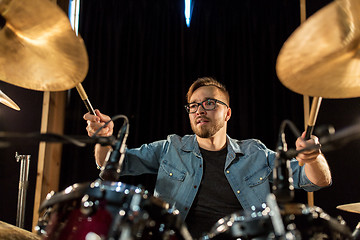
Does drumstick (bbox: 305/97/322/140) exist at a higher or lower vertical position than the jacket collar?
higher

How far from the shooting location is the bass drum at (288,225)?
73 centimetres

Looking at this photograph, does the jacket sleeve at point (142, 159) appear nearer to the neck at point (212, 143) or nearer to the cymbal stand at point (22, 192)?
the neck at point (212, 143)

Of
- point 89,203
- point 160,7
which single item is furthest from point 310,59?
point 160,7

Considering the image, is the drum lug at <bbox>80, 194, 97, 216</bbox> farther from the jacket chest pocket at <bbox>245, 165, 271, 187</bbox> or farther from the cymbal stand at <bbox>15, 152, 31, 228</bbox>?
the cymbal stand at <bbox>15, 152, 31, 228</bbox>

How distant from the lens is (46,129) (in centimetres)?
230

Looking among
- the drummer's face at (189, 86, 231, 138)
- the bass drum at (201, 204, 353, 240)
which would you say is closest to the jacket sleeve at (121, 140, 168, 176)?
the drummer's face at (189, 86, 231, 138)

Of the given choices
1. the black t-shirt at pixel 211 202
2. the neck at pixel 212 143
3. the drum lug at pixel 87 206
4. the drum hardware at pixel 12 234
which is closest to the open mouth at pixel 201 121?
the neck at pixel 212 143

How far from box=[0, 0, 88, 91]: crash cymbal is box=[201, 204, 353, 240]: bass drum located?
672 millimetres

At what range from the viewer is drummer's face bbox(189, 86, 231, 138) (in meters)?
1.81

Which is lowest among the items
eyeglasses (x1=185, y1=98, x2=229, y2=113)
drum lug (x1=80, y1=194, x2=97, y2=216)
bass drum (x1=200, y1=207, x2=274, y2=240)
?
bass drum (x1=200, y1=207, x2=274, y2=240)

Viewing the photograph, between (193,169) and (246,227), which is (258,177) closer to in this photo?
(193,169)

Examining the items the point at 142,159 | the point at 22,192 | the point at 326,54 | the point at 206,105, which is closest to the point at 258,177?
the point at 206,105

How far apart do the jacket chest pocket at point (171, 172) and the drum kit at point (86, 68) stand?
78cm

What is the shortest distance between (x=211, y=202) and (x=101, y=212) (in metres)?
1.00
